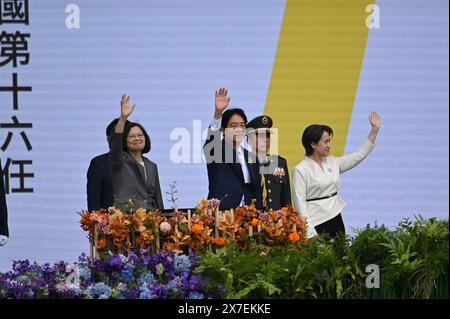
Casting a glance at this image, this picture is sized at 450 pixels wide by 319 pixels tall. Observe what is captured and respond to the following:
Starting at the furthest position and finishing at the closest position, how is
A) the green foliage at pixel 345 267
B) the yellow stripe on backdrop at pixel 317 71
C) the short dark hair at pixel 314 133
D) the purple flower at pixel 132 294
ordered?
1. the yellow stripe on backdrop at pixel 317 71
2. the short dark hair at pixel 314 133
3. the green foliage at pixel 345 267
4. the purple flower at pixel 132 294

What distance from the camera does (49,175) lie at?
24.9ft

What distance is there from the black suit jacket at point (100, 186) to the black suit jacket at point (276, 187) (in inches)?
37.1

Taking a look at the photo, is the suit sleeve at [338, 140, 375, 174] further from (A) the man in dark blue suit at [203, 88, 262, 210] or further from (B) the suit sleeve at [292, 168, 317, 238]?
(A) the man in dark blue suit at [203, 88, 262, 210]

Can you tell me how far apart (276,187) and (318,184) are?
261 mm

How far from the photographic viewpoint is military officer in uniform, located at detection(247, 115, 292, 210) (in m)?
6.02

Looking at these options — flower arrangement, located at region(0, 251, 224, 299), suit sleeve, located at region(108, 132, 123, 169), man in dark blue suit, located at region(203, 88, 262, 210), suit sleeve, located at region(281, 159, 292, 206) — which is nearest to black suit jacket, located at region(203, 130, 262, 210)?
man in dark blue suit, located at region(203, 88, 262, 210)

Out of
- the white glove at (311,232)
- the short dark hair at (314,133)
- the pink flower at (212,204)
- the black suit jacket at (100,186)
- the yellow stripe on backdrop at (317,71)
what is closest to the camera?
the pink flower at (212,204)

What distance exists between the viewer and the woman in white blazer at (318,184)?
6156 millimetres

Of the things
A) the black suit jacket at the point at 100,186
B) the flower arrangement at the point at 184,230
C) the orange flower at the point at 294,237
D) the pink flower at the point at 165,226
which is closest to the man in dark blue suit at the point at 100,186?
the black suit jacket at the point at 100,186

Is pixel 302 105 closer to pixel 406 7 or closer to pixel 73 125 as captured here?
pixel 406 7

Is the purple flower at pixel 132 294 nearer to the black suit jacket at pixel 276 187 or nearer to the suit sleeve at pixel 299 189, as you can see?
the black suit jacket at pixel 276 187

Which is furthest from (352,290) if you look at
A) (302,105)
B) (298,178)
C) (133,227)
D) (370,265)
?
(302,105)
